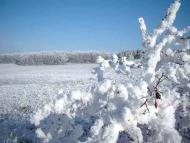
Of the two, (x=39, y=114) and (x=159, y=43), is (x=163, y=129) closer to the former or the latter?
(x=159, y=43)

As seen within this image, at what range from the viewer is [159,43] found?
3262mm

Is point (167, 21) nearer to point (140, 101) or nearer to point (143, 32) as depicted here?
point (143, 32)

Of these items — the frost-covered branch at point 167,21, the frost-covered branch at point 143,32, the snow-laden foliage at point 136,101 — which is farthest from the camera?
the frost-covered branch at point 143,32

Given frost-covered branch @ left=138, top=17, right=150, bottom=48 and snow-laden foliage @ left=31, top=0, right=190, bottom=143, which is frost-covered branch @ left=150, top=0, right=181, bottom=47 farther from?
frost-covered branch @ left=138, top=17, right=150, bottom=48

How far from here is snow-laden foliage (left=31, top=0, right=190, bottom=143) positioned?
269cm

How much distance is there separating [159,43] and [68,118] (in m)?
1.49

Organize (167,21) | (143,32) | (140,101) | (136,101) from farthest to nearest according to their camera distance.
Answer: (143,32)
(167,21)
(140,101)
(136,101)

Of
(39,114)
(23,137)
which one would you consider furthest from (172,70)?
(23,137)

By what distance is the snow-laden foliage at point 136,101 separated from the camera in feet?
8.82

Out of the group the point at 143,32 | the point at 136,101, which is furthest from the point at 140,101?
the point at 143,32

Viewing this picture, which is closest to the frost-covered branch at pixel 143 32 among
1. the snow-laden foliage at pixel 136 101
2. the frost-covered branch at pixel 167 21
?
the snow-laden foliage at pixel 136 101

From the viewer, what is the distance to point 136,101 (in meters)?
2.72

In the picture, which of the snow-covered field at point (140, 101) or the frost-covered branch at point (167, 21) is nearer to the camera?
the snow-covered field at point (140, 101)

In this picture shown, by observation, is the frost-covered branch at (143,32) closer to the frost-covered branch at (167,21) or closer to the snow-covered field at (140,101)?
the snow-covered field at (140,101)
